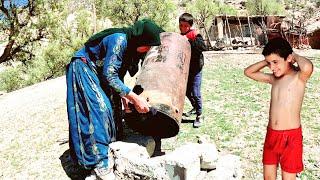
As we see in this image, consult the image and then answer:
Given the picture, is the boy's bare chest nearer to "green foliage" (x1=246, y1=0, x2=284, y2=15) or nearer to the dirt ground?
the dirt ground

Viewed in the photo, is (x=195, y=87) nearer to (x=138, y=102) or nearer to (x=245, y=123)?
(x=245, y=123)

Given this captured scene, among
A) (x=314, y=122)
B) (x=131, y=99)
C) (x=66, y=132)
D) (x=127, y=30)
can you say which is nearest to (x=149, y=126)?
(x=131, y=99)

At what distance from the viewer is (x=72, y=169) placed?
4.96m

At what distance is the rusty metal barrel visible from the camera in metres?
4.54

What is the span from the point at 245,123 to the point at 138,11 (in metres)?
20.5

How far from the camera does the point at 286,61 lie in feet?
11.5

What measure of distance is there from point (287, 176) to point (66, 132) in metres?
4.06

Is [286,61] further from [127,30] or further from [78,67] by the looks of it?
[78,67]

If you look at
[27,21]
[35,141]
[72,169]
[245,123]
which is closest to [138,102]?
[72,169]

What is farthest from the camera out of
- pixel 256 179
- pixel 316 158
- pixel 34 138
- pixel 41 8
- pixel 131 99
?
pixel 41 8

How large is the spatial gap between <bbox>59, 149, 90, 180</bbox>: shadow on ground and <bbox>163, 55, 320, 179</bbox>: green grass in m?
1.32

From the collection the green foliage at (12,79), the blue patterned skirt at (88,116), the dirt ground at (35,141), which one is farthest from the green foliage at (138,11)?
the blue patterned skirt at (88,116)

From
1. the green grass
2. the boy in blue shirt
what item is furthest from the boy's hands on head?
the green grass

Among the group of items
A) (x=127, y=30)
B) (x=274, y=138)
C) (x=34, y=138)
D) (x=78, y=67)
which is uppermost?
(x=127, y=30)
